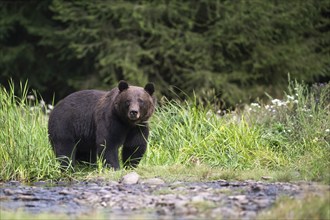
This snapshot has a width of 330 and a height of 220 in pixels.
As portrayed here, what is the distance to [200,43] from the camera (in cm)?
1722

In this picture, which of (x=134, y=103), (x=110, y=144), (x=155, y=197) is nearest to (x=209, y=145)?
(x=134, y=103)

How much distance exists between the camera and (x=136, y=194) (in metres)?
7.08

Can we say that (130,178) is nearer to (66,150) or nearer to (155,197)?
(155,197)

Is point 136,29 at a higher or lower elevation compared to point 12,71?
higher

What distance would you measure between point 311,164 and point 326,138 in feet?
4.02

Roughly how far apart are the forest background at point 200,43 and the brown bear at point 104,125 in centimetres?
731

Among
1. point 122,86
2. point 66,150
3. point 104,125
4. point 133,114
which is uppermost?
point 122,86

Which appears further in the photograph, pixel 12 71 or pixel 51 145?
pixel 12 71

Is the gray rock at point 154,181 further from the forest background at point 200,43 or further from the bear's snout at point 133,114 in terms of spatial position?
the forest background at point 200,43

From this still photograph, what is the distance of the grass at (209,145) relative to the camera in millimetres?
8414

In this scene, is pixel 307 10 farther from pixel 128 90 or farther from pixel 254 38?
pixel 128 90

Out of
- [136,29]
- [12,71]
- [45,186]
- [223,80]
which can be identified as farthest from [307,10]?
[45,186]

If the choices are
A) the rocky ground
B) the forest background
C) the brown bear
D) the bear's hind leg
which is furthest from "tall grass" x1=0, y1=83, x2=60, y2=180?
the forest background

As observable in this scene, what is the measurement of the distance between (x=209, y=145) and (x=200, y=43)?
7897 mm
